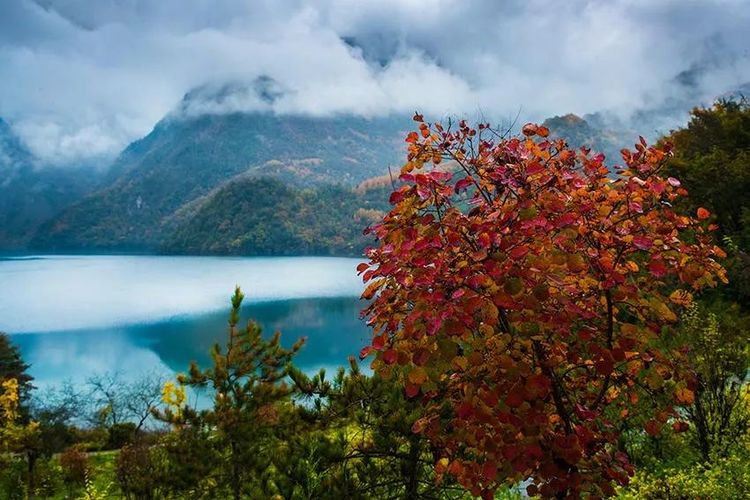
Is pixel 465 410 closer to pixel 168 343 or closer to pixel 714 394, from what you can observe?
pixel 714 394

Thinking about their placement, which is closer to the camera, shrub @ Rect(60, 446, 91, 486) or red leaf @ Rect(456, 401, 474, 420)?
red leaf @ Rect(456, 401, 474, 420)

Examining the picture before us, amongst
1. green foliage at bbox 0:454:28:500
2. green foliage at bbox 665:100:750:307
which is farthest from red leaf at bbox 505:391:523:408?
green foliage at bbox 665:100:750:307

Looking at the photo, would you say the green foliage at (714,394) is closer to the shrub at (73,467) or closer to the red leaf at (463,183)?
the red leaf at (463,183)

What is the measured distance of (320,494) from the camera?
3527 millimetres

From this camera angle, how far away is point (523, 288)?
205 centimetres

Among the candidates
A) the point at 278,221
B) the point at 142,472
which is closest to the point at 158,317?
the point at 142,472

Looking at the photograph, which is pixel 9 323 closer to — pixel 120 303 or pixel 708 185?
pixel 120 303

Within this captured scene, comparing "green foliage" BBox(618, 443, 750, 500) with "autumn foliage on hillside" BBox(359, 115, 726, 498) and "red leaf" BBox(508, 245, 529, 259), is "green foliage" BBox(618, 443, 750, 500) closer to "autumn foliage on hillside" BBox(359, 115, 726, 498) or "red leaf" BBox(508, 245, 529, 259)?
"autumn foliage on hillside" BBox(359, 115, 726, 498)

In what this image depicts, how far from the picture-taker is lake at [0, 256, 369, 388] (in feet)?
134

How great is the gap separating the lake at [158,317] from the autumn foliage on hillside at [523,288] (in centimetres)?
1647

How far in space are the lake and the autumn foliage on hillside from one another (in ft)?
54.0

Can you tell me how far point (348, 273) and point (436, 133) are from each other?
324 ft

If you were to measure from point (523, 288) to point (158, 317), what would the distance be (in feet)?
201

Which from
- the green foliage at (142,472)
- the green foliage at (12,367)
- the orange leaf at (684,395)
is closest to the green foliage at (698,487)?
the orange leaf at (684,395)
